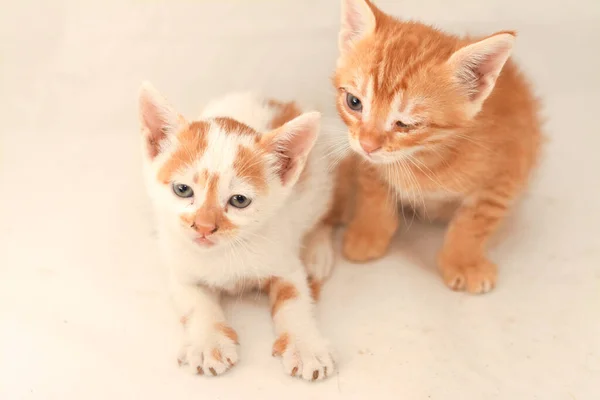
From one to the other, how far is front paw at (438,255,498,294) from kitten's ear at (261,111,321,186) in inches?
21.1

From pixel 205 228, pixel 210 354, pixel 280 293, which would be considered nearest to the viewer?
pixel 205 228

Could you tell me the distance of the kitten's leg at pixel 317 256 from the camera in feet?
5.90

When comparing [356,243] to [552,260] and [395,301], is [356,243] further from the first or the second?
[552,260]

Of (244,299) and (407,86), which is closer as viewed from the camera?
(407,86)

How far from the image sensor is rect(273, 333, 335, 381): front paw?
1.52m

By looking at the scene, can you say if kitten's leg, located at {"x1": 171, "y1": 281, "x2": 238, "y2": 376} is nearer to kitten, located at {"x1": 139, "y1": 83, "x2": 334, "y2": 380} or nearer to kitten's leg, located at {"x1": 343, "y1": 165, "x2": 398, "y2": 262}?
kitten, located at {"x1": 139, "y1": 83, "x2": 334, "y2": 380}

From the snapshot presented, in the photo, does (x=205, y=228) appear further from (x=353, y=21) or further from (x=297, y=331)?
(x=353, y=21)

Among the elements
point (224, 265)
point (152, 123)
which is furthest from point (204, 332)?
point (152, 123)

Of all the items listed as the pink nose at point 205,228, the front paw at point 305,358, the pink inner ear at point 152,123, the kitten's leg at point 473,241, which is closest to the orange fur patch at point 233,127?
the pink inner ear at point 152,123

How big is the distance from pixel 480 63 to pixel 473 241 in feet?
1.66

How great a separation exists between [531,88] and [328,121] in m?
0.57

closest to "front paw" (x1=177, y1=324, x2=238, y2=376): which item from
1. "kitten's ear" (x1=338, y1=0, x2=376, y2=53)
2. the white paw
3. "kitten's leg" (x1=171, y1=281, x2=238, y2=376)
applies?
"kitten's leg" (x1=171, y1=281, x2=238, y2=376)

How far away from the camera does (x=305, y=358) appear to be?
1537mm

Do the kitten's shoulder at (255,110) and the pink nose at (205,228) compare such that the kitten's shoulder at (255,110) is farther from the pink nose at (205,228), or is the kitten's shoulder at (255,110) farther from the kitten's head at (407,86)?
the pink nose at (205,228)
